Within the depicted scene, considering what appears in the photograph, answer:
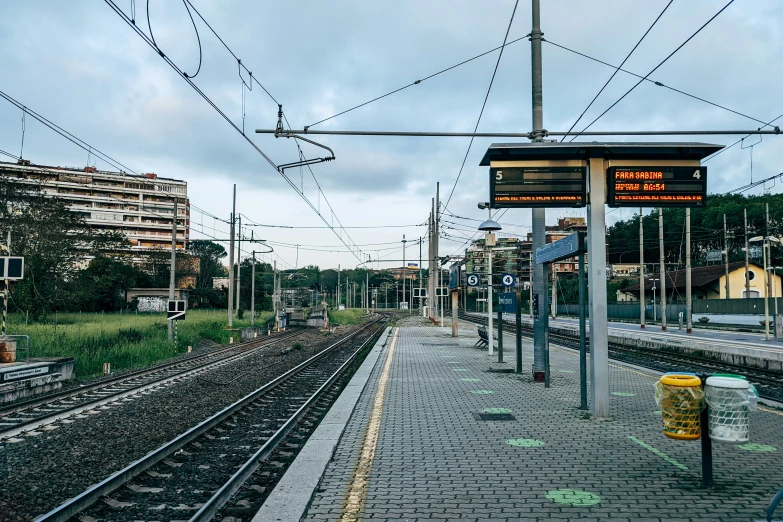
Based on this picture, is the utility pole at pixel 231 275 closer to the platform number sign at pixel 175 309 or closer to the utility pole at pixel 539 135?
the platform number sign at pixel 175 309

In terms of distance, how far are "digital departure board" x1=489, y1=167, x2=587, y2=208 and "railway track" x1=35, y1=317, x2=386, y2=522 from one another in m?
4.64

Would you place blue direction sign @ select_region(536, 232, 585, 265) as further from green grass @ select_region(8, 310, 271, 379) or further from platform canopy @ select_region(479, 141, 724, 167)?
green grass @ select_region(8, 310, 271, 379)

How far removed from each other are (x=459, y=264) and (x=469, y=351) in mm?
4762

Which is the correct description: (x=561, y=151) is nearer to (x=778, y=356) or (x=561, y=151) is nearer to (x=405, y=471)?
(x=405, y=471)

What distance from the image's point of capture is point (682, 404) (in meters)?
5.72

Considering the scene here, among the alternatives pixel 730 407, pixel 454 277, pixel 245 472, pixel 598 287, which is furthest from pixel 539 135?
pixel 454 277

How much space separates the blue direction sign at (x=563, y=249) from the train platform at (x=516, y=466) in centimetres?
253

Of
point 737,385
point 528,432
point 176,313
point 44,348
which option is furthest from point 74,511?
point 176,313

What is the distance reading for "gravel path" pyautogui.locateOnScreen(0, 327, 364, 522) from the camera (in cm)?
589

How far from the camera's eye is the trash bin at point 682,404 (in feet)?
18.5

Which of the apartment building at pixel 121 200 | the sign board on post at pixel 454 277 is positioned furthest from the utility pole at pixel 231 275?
the apartment building at pixel 121 200

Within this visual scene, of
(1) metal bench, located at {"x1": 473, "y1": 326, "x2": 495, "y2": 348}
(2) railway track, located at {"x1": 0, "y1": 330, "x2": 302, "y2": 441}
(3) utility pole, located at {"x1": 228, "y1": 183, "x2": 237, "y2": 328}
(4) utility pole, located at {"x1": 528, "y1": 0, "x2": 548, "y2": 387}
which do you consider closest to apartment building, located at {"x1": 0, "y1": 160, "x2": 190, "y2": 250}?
(3) utility pole, located at {"x1": 228, "y1": 183, "x2": 237, "y2": 328}

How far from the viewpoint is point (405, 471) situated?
6234mm

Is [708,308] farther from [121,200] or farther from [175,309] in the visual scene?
[121,200]
